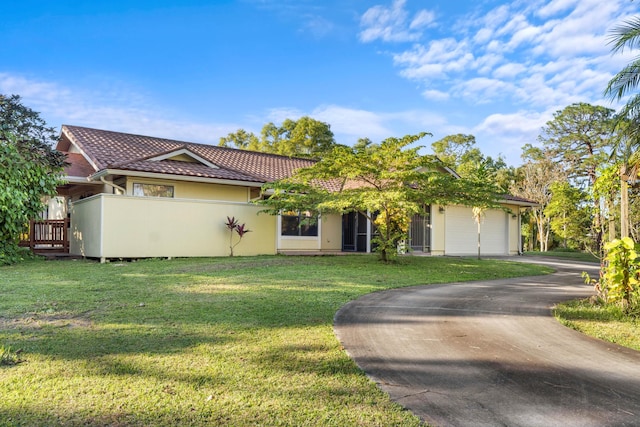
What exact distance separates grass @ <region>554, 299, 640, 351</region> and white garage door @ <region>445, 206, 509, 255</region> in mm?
11856

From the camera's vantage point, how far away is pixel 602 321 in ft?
17.9

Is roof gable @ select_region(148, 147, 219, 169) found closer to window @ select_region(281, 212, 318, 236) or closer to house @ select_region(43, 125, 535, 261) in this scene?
house @ select_region(43, 125, 535, 261)

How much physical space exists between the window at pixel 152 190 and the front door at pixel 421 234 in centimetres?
1000

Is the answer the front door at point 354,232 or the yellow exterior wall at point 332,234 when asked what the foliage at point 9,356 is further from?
the front door at point 354,232

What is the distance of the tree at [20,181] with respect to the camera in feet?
35.7

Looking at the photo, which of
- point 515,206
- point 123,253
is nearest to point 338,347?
point 123,253

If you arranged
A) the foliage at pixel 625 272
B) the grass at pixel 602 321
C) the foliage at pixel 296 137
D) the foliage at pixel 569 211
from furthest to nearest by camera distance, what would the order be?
the foliage at pixel 296 137 < the foliage at pixel 569 211 < the foliage at pixel 625 272 < the grass at pixel 602 321

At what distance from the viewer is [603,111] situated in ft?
107

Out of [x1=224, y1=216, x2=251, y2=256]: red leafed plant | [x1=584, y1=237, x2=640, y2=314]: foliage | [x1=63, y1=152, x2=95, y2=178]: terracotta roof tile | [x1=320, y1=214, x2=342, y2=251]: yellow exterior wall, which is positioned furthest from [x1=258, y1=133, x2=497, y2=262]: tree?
[x1=63, y1=152, x2=95, y2=178]: terracotta roof tile

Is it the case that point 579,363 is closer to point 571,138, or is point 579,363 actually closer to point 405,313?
point 405,313

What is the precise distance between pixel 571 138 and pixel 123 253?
3380 centimetres

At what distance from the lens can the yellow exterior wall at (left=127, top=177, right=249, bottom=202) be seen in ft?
43.8

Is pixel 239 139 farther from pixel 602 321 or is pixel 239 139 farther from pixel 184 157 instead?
pixel 602 321

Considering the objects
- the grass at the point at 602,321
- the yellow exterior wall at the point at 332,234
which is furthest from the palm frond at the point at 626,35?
the yellow exterior wall at the point at 332,234
